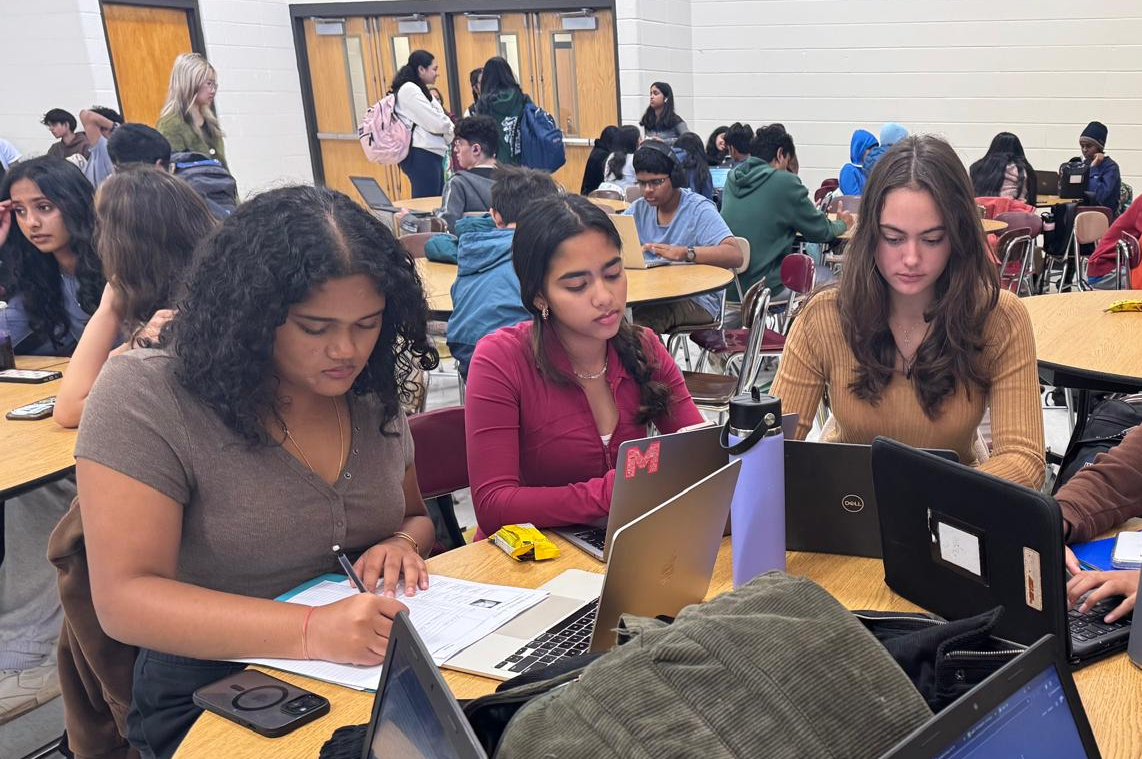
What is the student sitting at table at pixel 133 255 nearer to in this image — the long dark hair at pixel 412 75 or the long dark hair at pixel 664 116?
the long dark hair at pixel 412 75

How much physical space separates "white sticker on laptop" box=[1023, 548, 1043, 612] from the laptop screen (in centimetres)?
30

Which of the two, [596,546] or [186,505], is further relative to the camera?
[596,546]

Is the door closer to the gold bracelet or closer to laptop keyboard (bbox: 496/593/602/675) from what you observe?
the gold bracelet

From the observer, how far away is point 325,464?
60.4 inches

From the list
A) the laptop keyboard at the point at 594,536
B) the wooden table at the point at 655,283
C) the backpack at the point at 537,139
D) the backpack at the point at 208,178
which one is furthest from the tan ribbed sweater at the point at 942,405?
the backpack at the point at 537,139

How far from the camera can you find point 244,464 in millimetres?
1429

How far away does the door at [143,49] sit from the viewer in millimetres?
8469

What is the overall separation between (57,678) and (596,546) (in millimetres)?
1065

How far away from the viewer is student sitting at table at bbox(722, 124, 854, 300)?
4.89 meters

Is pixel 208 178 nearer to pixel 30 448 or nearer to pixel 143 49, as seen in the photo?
pixel 30 448

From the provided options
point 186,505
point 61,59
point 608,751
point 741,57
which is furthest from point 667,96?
point 608,751

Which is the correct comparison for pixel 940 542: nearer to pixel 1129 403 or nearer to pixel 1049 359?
pixel 1049 359

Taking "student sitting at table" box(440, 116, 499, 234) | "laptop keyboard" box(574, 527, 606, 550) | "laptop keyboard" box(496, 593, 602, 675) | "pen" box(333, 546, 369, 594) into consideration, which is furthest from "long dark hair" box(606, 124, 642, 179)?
"laptop keyboard" box(496, 593, 602, 675)

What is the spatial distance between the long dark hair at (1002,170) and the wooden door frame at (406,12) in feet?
10.8
